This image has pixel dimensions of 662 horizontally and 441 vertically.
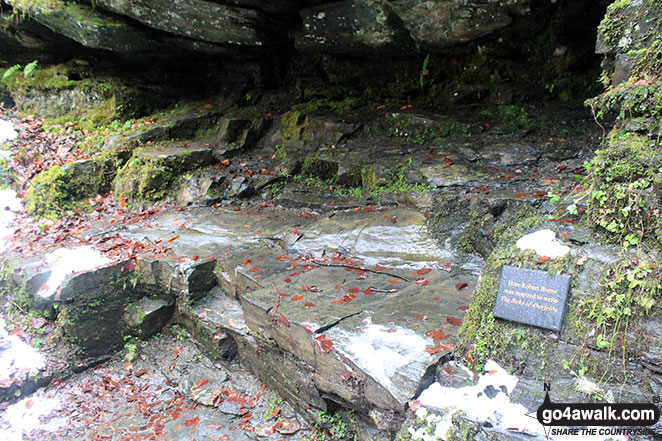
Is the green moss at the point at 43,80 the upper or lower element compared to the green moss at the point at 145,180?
upper

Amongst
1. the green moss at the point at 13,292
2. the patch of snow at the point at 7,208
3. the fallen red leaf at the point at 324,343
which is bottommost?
the green moss at the point at 13,292

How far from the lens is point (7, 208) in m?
7.91

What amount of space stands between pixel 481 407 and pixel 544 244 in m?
1.40

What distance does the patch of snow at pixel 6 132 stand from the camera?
930cm

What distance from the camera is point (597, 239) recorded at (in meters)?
3.17

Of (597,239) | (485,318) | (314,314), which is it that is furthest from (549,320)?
(314,314)

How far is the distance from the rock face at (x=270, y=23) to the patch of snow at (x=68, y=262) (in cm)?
520

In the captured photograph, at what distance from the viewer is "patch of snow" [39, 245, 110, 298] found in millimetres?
5723

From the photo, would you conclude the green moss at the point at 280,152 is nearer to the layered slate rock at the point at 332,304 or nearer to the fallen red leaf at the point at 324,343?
the layered slate rock at the point at 332,304

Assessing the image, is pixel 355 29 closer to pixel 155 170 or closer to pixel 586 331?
pixel 155 170

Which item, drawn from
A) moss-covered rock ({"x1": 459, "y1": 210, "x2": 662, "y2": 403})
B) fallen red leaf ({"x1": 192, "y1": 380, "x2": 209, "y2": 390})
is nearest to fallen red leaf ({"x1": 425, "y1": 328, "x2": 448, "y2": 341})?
moss-covered rock ({"x1": 459, "y1": 210, "x2": 662, "y2": 403})

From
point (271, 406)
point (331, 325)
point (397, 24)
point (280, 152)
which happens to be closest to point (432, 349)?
point (331, 325)
